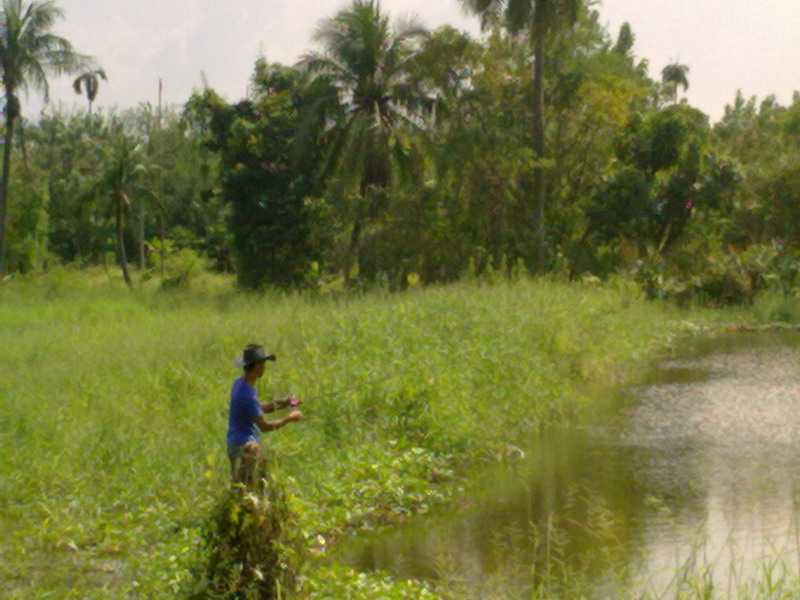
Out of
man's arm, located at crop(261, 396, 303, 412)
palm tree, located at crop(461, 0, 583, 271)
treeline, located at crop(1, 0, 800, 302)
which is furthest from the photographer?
treeline, located at crop(1, 0, 800, 302)

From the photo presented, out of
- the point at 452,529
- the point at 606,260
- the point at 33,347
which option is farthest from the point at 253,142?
the point at 452,529

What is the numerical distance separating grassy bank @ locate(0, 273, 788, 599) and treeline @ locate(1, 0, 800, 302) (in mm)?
9880

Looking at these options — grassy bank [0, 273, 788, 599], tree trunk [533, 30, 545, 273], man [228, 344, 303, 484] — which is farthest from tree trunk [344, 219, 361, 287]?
man [228, 344, 303, 484]

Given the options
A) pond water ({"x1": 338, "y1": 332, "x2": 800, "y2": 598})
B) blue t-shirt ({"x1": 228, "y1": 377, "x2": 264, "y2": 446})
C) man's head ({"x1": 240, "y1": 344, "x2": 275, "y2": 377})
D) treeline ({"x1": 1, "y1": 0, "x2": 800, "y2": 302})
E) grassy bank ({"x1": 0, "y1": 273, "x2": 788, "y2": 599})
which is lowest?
pond water ({"x1": 338, "y1": 332, "x2": 800, "y2": 598})

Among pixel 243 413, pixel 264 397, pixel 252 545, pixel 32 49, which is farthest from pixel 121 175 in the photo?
pixel 252 545

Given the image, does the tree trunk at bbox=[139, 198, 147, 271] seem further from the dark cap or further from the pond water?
the dark cap

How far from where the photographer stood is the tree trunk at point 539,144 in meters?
29.2

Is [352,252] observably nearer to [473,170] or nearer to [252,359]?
[473,170]

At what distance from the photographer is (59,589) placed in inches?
269

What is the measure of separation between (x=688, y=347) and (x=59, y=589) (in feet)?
63.6

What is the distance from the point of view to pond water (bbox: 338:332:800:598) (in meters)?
7.43

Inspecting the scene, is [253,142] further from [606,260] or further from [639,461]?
[639,461]

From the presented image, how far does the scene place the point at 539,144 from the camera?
2969cm

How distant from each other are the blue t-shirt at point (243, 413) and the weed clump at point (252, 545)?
1.10m
